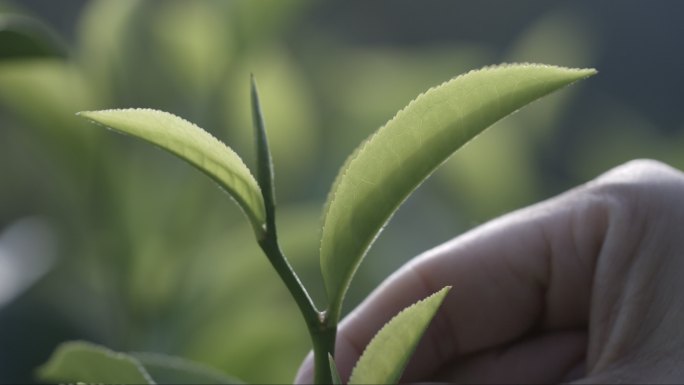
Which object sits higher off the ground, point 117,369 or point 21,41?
point 21,41

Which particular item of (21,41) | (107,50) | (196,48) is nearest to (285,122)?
(196,48)

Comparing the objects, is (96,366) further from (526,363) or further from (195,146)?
(526,363)

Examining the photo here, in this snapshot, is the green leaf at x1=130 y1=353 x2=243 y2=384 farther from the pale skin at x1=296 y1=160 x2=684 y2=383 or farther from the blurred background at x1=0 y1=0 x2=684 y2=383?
the blurred background at x1=0 y1=0 x2=684 y2=383

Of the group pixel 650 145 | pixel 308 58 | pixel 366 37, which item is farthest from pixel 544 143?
pixel 366 37

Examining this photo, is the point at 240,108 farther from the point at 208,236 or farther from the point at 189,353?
the point at 189,353

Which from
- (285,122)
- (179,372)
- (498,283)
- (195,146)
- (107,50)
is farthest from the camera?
(285,122)

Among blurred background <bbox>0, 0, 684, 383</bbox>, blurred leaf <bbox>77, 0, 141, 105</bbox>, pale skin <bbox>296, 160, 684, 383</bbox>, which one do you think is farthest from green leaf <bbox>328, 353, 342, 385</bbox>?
blurred leaf <bbox>77, 0, 141, 105</bbox>
